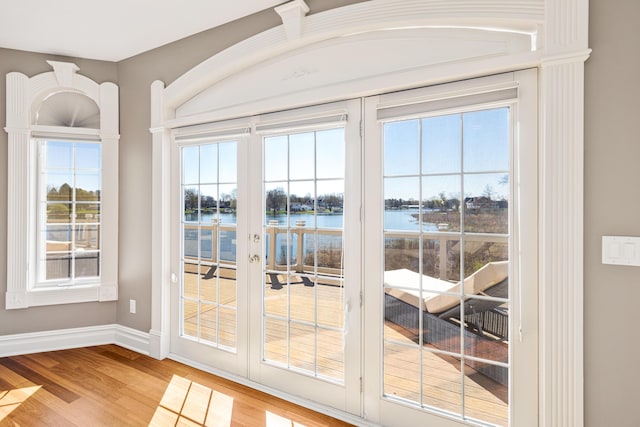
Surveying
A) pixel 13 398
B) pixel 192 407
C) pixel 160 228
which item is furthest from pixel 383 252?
pixel 13 398

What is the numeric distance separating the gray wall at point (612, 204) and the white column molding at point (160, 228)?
9.73 feet

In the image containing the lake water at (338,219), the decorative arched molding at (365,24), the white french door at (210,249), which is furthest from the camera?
the white french door at (210,249)

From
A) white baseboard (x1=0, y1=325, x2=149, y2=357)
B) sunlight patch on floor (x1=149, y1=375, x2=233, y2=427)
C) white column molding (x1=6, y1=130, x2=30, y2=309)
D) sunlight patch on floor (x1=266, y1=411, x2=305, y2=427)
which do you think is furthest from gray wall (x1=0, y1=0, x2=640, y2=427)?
white column molding (x1=6, y1=130, x2=30, y2=309)

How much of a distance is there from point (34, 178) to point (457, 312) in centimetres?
372

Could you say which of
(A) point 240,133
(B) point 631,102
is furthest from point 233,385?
→ (B) point 631,102

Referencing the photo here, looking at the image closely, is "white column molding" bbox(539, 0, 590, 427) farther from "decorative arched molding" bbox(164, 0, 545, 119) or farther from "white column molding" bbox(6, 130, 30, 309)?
"white column molding" bbox(6, 130, 30, 309)

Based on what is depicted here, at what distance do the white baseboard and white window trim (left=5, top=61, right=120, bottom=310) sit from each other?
0.28 meters

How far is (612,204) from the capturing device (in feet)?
5.26

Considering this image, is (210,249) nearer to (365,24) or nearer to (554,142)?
(365,24)

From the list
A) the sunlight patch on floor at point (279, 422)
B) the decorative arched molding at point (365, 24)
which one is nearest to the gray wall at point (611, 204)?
the decorative arched molding at point (365, 24)

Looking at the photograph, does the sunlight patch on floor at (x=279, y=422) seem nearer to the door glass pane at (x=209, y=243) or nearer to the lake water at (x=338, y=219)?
the door glass pane at (x=209, y=243)

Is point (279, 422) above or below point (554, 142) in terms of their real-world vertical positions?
below

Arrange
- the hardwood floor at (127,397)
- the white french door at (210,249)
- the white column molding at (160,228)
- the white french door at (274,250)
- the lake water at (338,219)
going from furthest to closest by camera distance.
Result: the white column molding at (160,228) → the white french door at (210,249) → the white french door at (274,250) → the hardwood floor at (127,397) → the lake water at (338,219)

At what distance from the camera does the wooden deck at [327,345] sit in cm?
197
